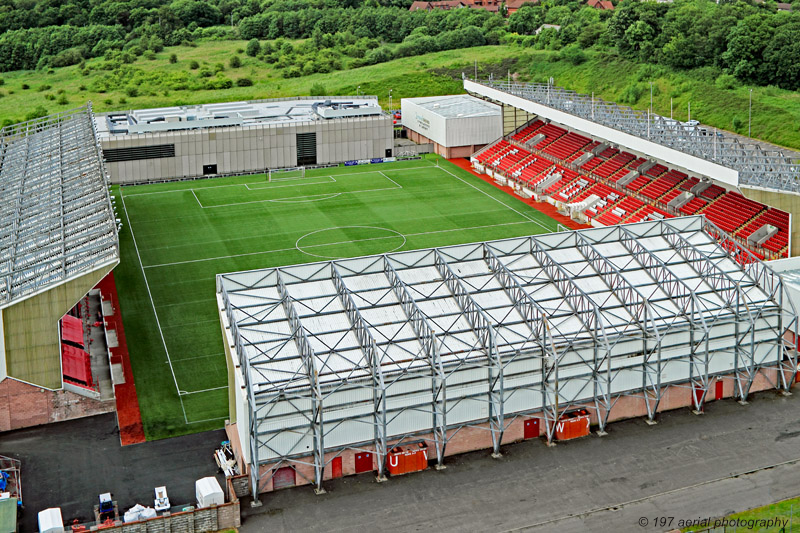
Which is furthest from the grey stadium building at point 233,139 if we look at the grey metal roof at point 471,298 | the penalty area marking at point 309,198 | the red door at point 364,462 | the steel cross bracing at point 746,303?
the red door at point 364,462

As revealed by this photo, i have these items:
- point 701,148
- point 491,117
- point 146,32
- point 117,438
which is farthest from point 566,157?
point 146,32

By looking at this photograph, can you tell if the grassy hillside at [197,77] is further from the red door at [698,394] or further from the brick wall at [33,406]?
the red door at [698,394]

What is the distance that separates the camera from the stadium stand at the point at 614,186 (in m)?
78.6

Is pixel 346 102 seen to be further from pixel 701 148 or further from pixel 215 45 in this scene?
pixel 215 45

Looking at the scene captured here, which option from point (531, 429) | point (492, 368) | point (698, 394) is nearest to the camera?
point (492, 368)

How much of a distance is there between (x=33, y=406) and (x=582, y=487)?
30.6 m

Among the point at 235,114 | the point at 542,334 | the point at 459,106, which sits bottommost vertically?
the point at 542,334

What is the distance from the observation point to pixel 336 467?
4716cm

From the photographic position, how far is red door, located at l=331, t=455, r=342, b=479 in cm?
4703

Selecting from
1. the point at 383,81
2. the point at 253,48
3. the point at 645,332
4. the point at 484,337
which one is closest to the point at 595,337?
the point at 645,332

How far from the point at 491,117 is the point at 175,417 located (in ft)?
240

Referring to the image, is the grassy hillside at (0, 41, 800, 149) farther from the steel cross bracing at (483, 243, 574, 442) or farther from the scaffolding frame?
the steel cross bracing at (483, 243, 574, 442)

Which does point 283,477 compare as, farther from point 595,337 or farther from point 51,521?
point 595,337

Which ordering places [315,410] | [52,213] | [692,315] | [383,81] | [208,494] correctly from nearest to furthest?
[208,494], [315,410], [692,315], [52,213], [383,81]
